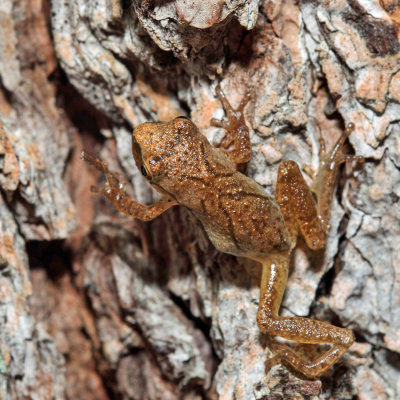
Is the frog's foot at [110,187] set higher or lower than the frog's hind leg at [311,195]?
lower

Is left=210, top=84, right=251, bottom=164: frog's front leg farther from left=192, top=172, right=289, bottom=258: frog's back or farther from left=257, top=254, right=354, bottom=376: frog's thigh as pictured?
left=257, top=254, right=354, bottom=376: frog's thigh

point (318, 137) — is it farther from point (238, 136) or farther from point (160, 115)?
point (160, 115)

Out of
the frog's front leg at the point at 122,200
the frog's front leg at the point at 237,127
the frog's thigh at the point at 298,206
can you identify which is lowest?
the frog's front leg at the point at 122,200

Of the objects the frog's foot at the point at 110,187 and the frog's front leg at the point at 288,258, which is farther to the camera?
the frog's foot at the point at 110,187

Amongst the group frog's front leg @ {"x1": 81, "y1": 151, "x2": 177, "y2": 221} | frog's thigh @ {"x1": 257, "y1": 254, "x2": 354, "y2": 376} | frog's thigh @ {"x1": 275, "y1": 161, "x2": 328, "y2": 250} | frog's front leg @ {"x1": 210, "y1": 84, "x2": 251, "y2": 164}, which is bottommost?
frog's thigh @ {"x1": 257, "y1": 254, "x2": 354, "y2": 376}

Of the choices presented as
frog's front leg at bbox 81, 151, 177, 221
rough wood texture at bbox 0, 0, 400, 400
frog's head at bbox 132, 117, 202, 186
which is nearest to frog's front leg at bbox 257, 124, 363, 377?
rough wood texture at bbox 0, 0, 400, 400

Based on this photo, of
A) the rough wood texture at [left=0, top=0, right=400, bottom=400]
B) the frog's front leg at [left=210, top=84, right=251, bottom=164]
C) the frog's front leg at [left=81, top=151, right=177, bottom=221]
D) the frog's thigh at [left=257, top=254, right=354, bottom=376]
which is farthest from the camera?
the frog's front leg at [left=81, top=151, right=177, bottom=221]

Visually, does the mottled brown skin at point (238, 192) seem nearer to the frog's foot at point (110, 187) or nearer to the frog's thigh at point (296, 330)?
the frog's thigh at point (296, 330)

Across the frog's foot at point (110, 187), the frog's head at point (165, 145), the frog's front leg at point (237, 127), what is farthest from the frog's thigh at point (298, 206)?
the frog's foot at point (110, 187)
